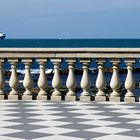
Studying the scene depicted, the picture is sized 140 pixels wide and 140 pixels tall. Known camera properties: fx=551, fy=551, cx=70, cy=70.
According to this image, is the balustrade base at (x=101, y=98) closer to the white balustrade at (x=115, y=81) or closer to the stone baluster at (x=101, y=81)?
the stone baluster at (x=101, y=81)

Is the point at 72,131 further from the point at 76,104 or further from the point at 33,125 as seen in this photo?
the point at 76,104

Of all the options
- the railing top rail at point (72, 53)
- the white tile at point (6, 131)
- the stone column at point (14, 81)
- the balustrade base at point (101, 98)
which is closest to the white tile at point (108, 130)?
the white tile at point (6, 131)

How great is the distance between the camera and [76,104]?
10461 mm

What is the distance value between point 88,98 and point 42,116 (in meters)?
2.27

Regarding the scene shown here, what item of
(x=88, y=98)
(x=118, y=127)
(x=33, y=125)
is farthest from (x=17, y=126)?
(x=88, y=98)

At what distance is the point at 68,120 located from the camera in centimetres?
843

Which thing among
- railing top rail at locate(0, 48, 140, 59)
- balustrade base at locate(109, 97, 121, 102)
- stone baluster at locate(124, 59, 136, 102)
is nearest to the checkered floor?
balustrade base at locate(109, 97, 121, 102)

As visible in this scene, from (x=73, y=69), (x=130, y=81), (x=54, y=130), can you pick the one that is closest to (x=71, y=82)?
(x=73, y=69)

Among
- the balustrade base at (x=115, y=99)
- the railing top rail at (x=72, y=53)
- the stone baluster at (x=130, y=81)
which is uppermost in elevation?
the railing top rail at (x=72, y=53)

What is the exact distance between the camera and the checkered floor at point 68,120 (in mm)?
7195

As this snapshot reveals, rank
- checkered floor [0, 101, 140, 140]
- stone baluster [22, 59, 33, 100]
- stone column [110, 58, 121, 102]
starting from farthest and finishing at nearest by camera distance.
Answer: stone baluster [22, 59, 33, 100] < stone column [110, 58, 121, 102] < checkered floor [0, 101, 140, 140]

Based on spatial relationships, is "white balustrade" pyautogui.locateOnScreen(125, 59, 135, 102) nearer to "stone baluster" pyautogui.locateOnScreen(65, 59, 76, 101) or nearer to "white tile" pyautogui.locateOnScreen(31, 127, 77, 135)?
"stone baluster" pyautogui.locateOnScreen(65, 59, 76, 101)

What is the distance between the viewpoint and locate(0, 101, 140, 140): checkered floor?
720 cm

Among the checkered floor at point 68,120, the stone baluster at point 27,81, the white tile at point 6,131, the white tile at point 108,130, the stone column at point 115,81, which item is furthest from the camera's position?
the stone baluster at point 27,81
